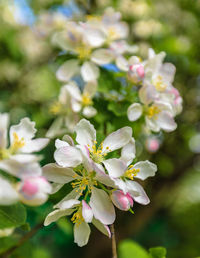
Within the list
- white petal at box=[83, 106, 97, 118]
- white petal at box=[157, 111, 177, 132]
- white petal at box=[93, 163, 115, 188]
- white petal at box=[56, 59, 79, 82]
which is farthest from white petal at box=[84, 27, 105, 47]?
white petal at box=[93, 163, 115, 188]

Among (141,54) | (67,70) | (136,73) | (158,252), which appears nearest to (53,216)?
(158,252)

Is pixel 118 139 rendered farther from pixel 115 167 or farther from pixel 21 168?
pixel 21 168

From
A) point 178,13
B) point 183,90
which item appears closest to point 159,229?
point 183,90

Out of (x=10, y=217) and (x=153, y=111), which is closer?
(x=10, y=217)

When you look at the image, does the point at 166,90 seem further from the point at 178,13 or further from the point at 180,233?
the point at 180,233

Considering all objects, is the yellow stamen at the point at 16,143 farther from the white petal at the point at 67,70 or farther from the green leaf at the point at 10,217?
the white petal at the point at 67,70

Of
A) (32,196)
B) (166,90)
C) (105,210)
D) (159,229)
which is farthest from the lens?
(159,229)

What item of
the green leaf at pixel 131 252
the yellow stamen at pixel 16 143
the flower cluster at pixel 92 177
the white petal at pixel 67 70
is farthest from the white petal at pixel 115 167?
the white petal at pixel 67 70
